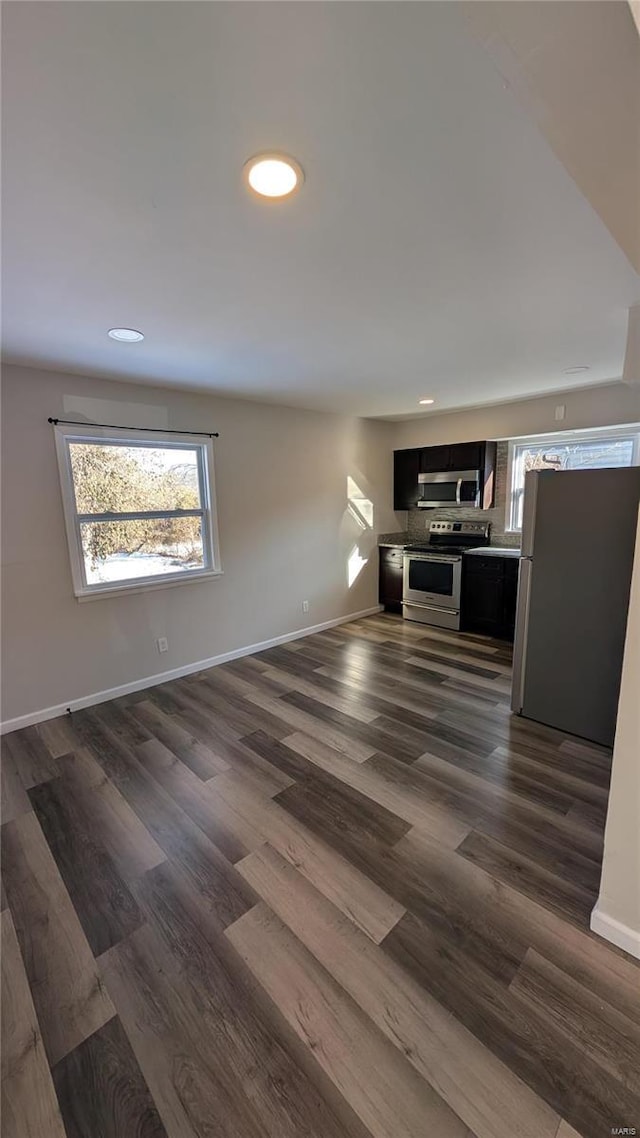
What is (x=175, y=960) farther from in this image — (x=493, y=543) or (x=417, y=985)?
(x=493, y=543)

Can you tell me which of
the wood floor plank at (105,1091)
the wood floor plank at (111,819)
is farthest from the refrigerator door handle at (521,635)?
the wood floor plank at (105,1091)

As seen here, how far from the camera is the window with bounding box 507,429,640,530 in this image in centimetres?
390

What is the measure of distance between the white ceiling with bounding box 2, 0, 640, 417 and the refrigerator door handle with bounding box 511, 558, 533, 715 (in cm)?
148

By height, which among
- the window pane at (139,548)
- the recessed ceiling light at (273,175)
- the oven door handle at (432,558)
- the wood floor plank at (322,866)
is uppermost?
the recessed ceiling light at (273,175)

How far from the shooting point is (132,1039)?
1.22 m

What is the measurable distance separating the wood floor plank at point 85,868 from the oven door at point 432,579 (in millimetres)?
3866

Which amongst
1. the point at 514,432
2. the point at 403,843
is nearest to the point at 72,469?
the point at 403,843

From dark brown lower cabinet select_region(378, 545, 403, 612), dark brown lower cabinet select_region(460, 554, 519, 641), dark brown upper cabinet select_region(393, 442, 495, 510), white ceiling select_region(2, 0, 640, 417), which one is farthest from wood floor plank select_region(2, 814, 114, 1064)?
dark brown upper cabinet select_region(393, 442, 495, 510)

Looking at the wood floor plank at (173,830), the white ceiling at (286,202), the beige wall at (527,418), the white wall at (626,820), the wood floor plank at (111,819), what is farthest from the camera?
the beige wall at (527,418)

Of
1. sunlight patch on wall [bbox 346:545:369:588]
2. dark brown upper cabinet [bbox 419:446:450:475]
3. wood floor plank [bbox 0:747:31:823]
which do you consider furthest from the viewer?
sunlight patch on wall [bbox 346:545:369:588]

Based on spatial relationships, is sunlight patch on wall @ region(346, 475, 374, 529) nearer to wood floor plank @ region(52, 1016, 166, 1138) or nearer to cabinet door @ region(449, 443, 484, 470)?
cabinet door @ region(449, 443, 484, 470)

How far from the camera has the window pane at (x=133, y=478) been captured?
10.2 ft

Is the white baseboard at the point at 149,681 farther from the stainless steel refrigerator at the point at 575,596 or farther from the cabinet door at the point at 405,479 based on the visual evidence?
the stainless steel refrigerator at the point at 575,596

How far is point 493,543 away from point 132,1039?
4844 millimetres
